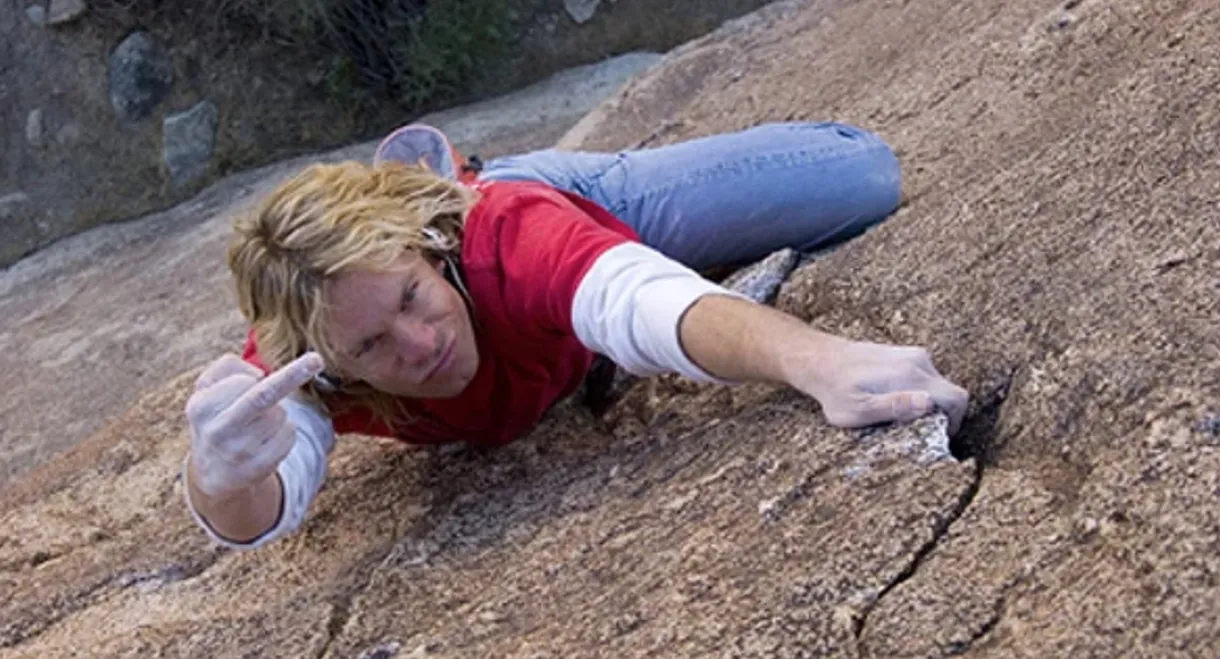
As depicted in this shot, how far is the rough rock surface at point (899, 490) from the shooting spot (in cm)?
136

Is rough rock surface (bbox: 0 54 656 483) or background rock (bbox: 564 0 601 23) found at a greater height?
background rock (bbox: 564 0 601 23)

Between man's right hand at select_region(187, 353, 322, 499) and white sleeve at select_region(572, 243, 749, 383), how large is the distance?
29cm

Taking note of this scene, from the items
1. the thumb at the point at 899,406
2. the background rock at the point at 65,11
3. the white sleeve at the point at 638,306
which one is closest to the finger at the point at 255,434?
the white sleeve at the point at 638,306

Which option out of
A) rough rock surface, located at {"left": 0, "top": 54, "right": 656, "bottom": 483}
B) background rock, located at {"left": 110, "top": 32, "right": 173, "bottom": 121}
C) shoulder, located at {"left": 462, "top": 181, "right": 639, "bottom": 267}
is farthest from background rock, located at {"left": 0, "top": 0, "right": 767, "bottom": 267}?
shoulder, located at {"left": 462, "top": 181, "right": 639, "bottom": 267}

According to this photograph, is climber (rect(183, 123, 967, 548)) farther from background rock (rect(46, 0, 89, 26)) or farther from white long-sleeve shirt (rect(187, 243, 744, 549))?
background rock (rect(46, 0, 89, 26))

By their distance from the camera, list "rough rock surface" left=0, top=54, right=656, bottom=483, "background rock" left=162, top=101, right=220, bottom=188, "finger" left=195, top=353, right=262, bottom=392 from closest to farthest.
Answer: "finger" left=195, top=353, right=262, bottom=392, "rough rock surface" left=0, top=54, right=656, bottom=483, "background rock" left=162, top=101, right=220, bottom=188

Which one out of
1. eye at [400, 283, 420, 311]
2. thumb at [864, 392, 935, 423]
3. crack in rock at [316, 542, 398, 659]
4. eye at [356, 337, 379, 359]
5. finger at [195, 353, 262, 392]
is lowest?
crack in rock at [316, 542, 398, 659]

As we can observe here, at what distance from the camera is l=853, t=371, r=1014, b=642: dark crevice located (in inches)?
54.9

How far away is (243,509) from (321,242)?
301 millimetres

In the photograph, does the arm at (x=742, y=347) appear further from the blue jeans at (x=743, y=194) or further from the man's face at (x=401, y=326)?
the blue jeans at (x=743, y=194)

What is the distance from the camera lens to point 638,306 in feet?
5.44

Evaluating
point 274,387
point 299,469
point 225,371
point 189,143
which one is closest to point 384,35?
point 189,143

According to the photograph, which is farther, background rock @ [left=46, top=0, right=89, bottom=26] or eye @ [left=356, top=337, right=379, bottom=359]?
background rock @ [left=46, top=0, right=89, bottom=26]

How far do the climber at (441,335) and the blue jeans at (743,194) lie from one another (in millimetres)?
121
